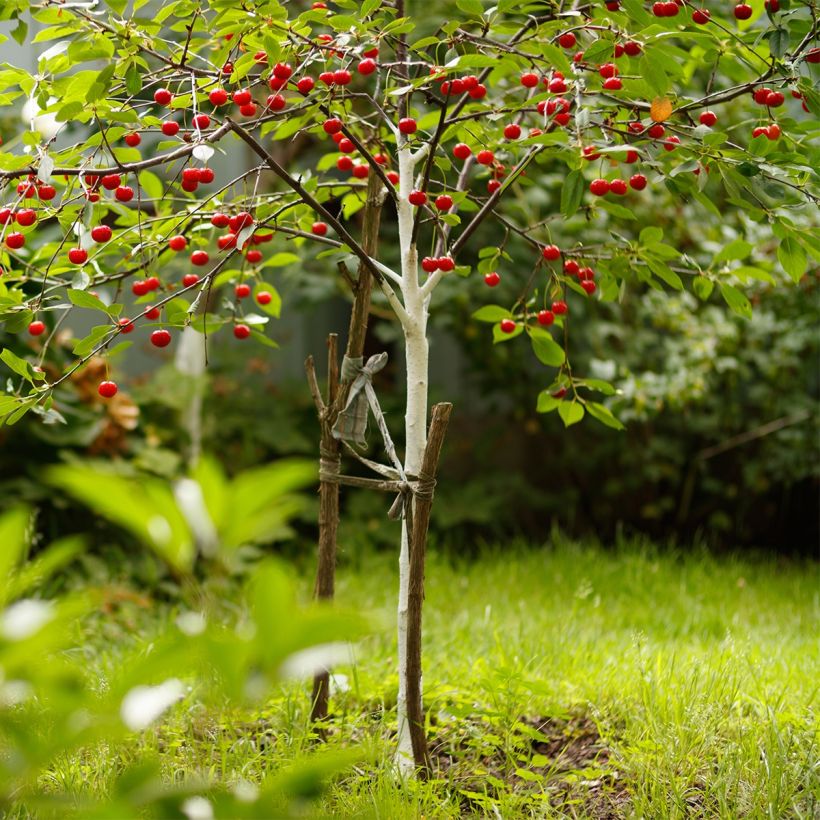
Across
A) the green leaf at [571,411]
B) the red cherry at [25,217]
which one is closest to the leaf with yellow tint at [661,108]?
the green leaf at [571,411]

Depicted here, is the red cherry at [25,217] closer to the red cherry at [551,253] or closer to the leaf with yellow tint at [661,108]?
the red cherry at [551,253]

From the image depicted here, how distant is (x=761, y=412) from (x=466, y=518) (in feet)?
5.64

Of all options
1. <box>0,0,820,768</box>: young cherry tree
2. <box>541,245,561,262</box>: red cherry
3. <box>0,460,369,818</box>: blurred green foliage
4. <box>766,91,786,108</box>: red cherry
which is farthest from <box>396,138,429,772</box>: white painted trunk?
<box>0,460,369,818</box>: blurred green foliage

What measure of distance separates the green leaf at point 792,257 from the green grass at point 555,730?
2.90 feet

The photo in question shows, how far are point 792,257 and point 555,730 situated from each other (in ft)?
3.83

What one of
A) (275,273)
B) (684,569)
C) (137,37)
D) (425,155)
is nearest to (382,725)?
(425,155)

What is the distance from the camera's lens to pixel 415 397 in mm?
1933

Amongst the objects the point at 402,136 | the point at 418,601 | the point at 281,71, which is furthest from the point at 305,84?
the point at 418,601

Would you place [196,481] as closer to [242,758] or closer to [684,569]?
[242,758]

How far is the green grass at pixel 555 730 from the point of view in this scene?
5.84 feet

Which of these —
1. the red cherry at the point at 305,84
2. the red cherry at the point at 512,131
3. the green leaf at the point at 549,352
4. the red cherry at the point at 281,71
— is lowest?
the green leaf at the point at 549,352

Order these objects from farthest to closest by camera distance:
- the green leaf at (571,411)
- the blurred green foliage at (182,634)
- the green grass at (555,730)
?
1. the green leaf at (571,411)
2. the green grass at (555,730)
3. the blurred green foliage at (182,634)

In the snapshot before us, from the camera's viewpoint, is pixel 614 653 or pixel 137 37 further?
pixel 614 653

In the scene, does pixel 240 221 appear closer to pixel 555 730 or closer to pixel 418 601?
pixel 418 601
